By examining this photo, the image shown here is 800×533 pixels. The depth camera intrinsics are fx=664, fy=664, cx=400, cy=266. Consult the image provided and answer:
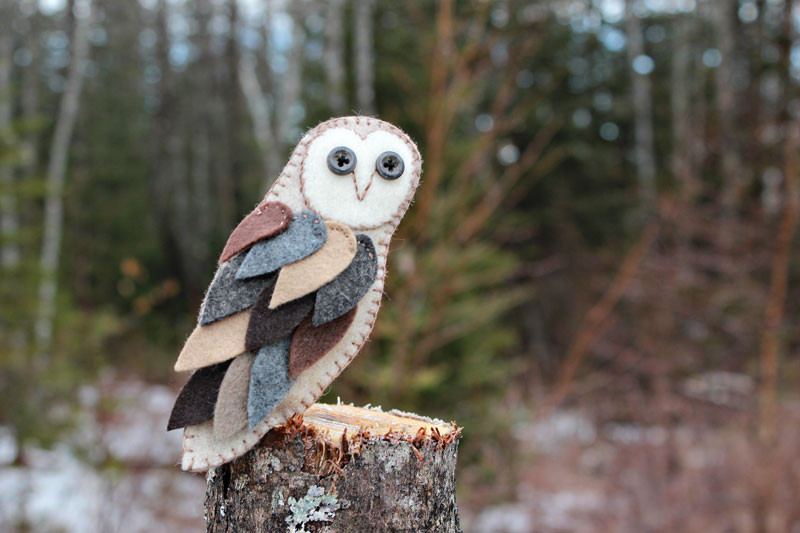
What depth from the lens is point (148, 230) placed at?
48.5 feet

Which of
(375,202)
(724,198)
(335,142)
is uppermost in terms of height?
(335,142)

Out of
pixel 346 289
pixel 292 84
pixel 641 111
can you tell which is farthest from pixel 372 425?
pixel 641 111

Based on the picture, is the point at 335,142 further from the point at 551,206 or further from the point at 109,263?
the point at 109,263

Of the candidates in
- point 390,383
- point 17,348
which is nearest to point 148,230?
point 17,348

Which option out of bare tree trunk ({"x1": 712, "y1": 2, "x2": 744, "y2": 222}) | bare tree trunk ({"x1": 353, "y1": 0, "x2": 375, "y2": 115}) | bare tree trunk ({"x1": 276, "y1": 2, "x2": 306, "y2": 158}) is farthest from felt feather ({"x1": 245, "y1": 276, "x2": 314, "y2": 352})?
bare tree trunk ({"x1": 276, "y1": 2, "x2": 306, "y2": 158})

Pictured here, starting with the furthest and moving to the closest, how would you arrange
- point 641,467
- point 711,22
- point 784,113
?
point 711,22
point 784,113
point 641,467

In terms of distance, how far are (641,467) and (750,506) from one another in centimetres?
77

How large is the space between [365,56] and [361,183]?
18.1 feet

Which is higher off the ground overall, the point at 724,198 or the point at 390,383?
the point at 724,198

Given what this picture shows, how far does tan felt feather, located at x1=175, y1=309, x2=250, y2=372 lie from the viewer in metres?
1.14

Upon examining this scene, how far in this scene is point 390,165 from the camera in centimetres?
127

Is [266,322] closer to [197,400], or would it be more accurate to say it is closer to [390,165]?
[197,400]

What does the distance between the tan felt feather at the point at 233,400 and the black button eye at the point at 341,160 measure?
0.38m

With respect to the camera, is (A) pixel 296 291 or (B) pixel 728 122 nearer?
(A) pixel 296 291
